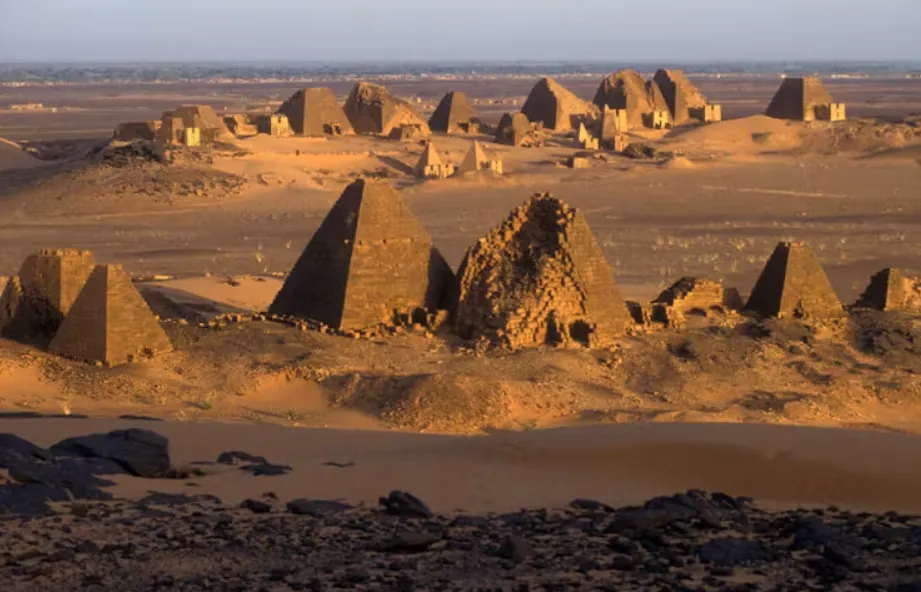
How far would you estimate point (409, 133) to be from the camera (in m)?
52.8

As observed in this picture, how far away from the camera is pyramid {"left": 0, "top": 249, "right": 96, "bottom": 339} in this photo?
659 inches

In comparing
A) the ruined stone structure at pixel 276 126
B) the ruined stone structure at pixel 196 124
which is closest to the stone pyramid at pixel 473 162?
the ruined stone structure at pixel 196 124

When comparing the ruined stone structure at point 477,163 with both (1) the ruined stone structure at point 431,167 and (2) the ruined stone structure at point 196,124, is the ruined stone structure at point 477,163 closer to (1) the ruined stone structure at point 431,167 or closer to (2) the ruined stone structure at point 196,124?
(1) the ruined stone structure at point 431,167

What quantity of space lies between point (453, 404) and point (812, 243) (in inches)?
828

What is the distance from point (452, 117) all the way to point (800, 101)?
15784 mm

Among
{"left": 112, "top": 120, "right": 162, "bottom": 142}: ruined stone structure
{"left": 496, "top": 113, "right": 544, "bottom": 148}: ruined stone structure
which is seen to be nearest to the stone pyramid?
{"left": 496, "top": 113, "right": 544, "bottom": 148}: ruined stone structure

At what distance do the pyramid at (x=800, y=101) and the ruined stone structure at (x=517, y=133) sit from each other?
45.6 ft

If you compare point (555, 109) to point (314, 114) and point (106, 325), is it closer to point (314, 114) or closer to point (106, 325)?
point (314, 114)

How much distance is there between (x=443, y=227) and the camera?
35.9m

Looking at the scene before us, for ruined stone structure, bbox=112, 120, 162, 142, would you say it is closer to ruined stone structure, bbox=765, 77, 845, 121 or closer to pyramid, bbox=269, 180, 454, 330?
ruined stone structure, bbox=765, 77, 845, 121

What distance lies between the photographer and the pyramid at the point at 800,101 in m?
61.7

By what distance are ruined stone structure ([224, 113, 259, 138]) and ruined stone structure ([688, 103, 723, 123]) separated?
2135 cm

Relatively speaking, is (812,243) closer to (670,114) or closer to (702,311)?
(702,311)

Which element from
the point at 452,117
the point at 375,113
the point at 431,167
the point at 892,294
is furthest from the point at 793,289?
the point at 452,117
